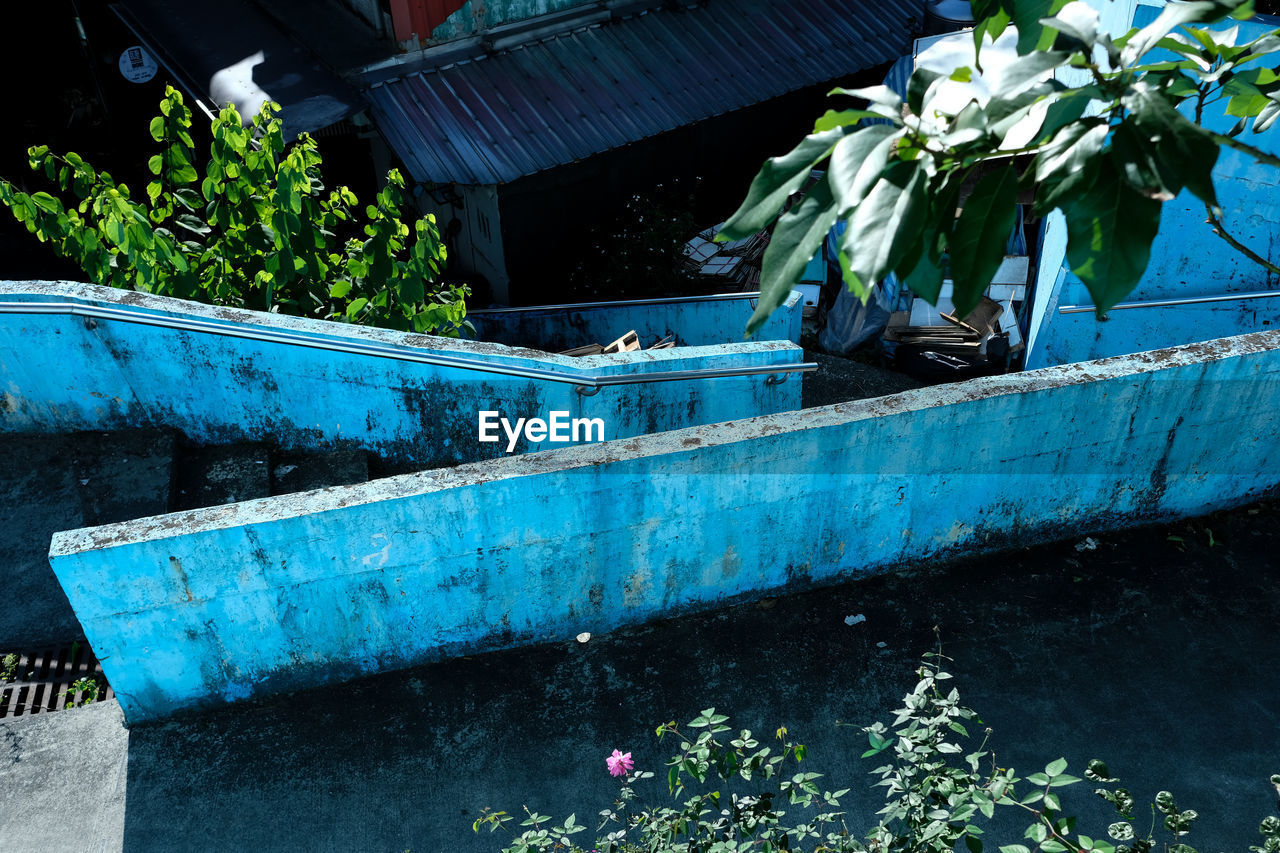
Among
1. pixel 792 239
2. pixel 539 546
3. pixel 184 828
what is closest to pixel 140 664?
pixel 184 828

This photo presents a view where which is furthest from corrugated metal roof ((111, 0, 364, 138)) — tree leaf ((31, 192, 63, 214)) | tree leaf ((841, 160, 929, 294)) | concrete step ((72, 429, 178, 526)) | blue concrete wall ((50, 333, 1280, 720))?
tree leaf ((841, 160, 929, 294))

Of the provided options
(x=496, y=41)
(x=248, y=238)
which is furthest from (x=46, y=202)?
(x=496, y=41)

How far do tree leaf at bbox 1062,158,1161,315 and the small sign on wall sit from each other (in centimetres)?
1204

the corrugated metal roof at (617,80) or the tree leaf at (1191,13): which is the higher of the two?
the tree leaf at (1191,13)

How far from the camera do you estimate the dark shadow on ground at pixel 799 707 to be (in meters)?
3.96

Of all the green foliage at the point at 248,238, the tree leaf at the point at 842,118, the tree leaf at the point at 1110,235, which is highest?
the tree leaf at the point at 842,118

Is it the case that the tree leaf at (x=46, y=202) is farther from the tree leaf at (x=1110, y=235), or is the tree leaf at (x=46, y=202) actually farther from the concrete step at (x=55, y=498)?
the tree leaf at (x=1110, y=235)

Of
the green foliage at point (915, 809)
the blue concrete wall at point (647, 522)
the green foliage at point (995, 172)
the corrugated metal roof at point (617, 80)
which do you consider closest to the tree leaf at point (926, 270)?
the green foliage at point (995, 172)

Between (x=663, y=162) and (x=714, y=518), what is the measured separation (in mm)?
6775

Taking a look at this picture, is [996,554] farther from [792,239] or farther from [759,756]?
[792,239]

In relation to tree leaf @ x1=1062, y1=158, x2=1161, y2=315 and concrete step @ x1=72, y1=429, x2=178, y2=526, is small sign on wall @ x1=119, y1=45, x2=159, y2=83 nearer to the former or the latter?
concrete step @ x1=72, y1=429, x2=178, y2=526

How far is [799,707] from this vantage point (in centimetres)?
434

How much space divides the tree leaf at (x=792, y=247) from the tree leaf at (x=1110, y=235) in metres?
0.34

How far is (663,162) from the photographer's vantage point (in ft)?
34.3
